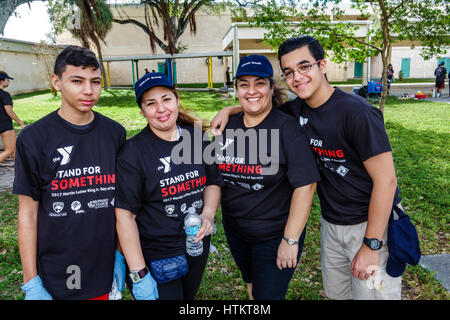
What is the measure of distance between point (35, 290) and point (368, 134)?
2327mm

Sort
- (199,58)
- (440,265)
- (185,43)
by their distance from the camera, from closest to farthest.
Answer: (440,265)
(199,58)
(185,43)

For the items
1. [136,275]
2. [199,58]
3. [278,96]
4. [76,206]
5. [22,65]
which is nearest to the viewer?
[76,206]

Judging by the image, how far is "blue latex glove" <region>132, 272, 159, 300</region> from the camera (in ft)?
7.09

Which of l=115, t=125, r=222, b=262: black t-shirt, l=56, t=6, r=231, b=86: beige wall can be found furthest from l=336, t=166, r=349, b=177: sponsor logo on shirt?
l=56, t=6, r=231, b=86: beige wall

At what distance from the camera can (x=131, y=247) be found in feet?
7.04

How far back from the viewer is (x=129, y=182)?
2.11 m

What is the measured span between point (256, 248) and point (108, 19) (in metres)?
27.6

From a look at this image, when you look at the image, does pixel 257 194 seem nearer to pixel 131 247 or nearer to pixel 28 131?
pixel 131 247

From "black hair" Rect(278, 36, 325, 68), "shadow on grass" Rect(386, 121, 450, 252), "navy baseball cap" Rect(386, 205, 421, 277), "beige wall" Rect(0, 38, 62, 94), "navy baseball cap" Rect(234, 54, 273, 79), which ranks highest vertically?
"beige wall" Rect(0, 38, 62, 94)

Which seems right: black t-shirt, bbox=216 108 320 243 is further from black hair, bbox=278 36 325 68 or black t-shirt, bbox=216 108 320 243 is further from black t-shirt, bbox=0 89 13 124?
black t-shirt, bbox=0 89 13 124

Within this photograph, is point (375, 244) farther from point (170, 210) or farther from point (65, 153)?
point (65, 153)

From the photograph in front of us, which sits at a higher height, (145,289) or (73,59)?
(73,59)

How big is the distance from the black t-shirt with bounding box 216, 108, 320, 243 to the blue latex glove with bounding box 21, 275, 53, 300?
1.38 m

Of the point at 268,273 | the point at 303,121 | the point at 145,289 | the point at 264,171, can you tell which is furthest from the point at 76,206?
the point at 303,121
